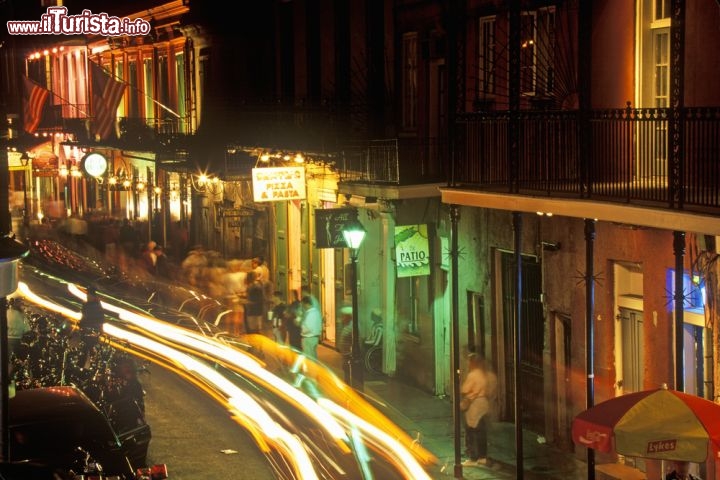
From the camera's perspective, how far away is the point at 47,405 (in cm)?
1369

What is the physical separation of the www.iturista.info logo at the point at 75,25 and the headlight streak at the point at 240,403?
10.5 m

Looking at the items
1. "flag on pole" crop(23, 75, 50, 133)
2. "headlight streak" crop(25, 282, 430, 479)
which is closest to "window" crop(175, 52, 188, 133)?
"flag on pole" crop(23, 75, 50, 133)

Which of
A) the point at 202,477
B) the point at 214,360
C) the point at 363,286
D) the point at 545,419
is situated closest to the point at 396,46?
the point at 363,286

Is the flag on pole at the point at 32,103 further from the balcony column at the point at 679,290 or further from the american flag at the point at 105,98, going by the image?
the balcony column at the point at 679,290

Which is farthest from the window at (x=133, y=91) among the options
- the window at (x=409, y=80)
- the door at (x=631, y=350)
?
the door at (x=631, y=350)

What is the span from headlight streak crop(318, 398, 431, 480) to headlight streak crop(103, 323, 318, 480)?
41.6 inches

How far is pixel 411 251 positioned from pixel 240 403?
4244 mm

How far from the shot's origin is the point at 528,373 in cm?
1939

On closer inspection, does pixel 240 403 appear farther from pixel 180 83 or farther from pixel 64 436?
pixel 180 83

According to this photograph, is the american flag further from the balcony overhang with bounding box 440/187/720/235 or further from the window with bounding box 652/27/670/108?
the window with bounding box 652/27/670/108

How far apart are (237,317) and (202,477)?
37.4ft

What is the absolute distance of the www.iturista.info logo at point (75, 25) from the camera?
33125 millimetres

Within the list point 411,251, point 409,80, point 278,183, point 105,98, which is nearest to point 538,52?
point 411,251

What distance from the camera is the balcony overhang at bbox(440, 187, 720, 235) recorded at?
12.0 m
